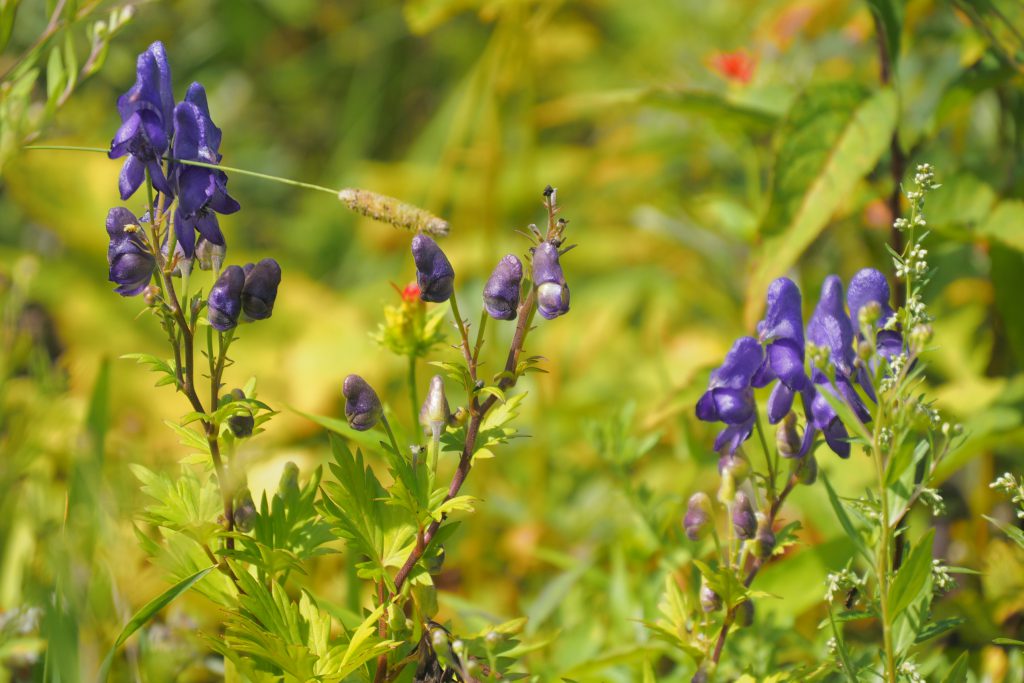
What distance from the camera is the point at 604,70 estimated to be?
380cm

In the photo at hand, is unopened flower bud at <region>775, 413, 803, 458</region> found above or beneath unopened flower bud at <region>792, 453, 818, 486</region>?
above

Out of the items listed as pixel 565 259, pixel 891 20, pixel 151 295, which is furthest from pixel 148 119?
pixel 565 259

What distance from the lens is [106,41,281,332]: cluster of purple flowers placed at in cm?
93

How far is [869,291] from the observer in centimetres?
102

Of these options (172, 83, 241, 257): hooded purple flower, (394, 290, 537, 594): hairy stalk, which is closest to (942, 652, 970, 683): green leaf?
(394, 290, 537, 594): hairy stalk

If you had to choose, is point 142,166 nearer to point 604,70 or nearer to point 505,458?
point 505,458

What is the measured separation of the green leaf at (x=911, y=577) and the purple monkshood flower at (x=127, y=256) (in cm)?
75

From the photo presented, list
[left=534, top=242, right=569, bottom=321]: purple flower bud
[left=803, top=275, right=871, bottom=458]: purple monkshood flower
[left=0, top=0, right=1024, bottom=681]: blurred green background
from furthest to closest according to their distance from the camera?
1. [left=0, top=0, right=1024, bottom=681]: blurred green background
2. [left=803, top=275, right=871, bottom=458]: purple monkshood flower
3. [left=534, top=242, right=569, bottom=321]: purple flower bud

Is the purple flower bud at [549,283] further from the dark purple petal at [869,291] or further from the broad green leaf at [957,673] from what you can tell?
the broad green leaf at [957,673]

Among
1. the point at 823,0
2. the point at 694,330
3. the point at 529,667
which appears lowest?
the point at 529,667

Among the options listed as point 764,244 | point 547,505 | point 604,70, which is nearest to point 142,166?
point 764,244

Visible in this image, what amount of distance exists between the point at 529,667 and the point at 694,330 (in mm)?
1577

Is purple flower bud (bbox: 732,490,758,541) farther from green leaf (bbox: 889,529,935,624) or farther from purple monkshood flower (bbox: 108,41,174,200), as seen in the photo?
purple monkshood flower (bbox: 108,41,174,200)

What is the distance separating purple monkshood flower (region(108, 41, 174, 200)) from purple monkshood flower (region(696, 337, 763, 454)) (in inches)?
22.6
